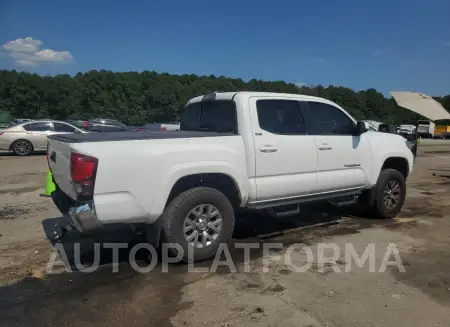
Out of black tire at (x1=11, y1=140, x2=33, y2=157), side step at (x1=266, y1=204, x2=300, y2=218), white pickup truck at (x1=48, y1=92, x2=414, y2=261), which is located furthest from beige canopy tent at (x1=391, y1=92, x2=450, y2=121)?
black tire at (x1=11, y1=140, x2=33, y2=157)

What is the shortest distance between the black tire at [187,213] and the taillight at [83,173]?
903 millimetres

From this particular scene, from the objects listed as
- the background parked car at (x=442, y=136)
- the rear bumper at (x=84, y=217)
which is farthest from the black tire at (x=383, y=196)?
the background parked car at (x=442, y=136)

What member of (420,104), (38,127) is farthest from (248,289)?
(38,127)

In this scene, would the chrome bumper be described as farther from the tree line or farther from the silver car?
the tree line

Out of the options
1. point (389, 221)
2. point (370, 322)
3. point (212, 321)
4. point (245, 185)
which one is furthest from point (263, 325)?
point (389, 221)

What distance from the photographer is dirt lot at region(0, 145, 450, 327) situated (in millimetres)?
3562

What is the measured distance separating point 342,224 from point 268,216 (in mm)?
1230

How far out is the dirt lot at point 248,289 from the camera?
11.7 ft

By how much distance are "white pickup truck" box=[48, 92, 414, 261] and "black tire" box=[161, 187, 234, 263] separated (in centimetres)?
1

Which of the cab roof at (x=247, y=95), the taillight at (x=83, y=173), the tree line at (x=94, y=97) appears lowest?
the taillight at (x=83, y=173)

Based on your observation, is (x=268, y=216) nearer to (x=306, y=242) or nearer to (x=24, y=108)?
(x=306, y=242)

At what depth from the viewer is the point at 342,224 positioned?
6.70 metres

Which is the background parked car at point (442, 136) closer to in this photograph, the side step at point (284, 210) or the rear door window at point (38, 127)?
the rear door window at point (38, 127)

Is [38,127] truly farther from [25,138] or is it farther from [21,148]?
Answer: [21,148]
